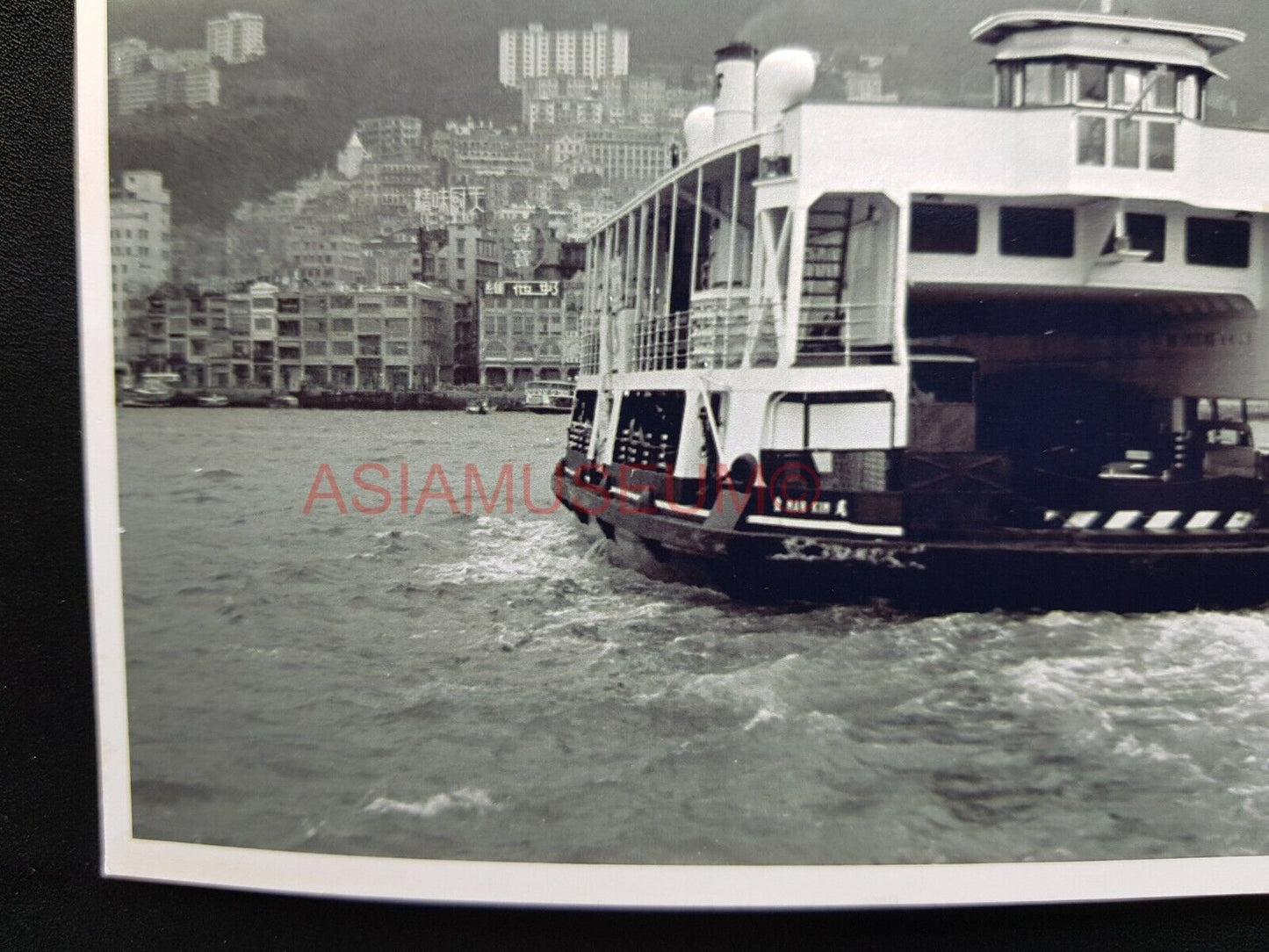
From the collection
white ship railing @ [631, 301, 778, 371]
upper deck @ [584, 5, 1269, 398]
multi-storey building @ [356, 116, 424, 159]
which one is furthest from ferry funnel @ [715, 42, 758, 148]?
multi-storey building @ [356, 116, 424, 159]

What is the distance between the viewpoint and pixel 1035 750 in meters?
1.98

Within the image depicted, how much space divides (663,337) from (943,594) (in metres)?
0.84

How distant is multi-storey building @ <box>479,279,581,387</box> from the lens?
2.12 metres


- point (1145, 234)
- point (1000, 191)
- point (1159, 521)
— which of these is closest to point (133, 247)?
point (1000, 191)

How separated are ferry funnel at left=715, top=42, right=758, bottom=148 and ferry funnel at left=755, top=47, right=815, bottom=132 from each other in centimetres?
2

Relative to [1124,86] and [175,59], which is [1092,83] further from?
[175,59]

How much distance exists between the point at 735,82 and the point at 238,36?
38.8 inches

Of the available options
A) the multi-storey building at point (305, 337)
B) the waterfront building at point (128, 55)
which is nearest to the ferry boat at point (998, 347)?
the multi-storey building at point (305, 337)

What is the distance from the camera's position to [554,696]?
199cm

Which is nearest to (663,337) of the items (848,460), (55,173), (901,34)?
(848,460)

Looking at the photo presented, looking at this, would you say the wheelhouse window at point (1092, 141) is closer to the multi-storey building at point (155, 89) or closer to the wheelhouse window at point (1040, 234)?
the wheelhouse window at point (1040, 234)

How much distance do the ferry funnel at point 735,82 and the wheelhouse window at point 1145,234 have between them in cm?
79

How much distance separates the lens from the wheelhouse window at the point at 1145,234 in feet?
6.74

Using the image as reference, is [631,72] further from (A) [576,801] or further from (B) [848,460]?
(A) [576,801]
